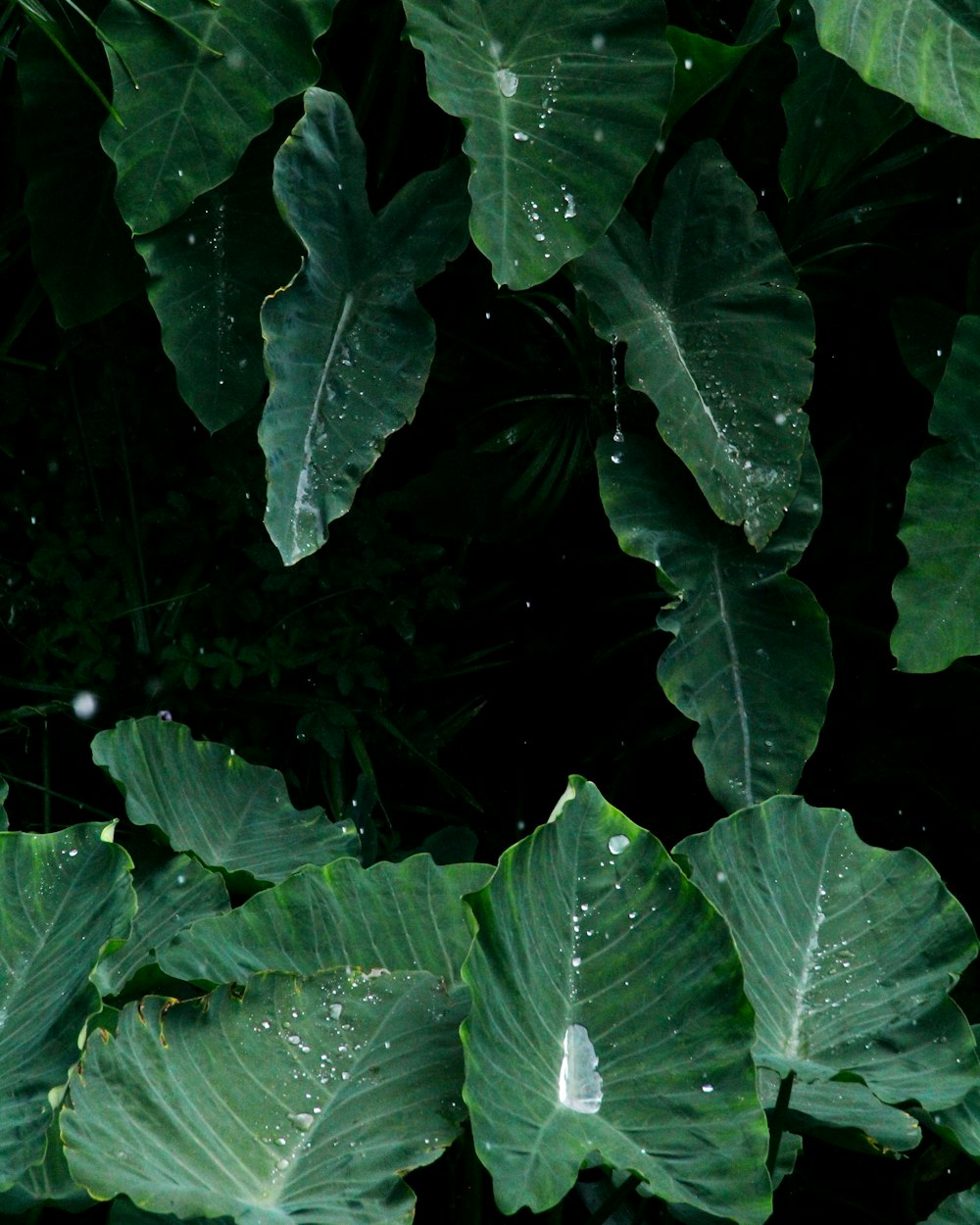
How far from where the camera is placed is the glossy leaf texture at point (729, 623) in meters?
1.65

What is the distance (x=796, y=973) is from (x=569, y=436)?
1.06 m

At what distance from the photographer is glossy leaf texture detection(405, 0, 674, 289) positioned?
5.13ft

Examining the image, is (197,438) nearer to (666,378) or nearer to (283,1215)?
(666,378)

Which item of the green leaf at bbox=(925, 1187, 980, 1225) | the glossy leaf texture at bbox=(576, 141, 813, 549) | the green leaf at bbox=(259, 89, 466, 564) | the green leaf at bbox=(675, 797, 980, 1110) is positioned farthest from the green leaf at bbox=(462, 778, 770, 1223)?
the glossy leaf texture at bbox=(576, 141, 813, 549)

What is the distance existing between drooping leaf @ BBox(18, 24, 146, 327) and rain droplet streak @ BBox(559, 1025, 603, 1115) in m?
1.26

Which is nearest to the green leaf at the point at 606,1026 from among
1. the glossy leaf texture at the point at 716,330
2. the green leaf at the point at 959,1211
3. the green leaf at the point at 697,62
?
the green leaf at the point at 959,1211

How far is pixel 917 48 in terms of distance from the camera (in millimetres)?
1657

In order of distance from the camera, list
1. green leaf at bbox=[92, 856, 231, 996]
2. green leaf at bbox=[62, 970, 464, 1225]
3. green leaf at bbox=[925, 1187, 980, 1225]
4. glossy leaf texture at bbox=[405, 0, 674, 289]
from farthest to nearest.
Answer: glossy leaf texture at bbox=[405, 0, 674, 289] < green leaf at bbox=[92, 856, 231, 996] < green leaf at bbox=[925, 1187, 980, 1225] < green leaf at bbox=[62, 970, 464, 1225]

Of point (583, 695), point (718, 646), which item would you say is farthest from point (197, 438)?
point (718, 646)

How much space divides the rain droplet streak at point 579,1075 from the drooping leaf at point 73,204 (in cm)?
126

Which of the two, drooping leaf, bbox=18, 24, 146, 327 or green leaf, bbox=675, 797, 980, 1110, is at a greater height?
drooping leaf, bbox=18, 24, 146, 327

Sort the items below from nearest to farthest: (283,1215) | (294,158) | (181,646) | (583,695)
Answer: (283,1215) < (294,158) < (181,646) < (583,695)

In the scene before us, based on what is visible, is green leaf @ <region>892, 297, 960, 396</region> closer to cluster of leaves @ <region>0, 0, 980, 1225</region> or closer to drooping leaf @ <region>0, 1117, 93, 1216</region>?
cluster of leaves @ <region>0, 0, 980, 1225</region>

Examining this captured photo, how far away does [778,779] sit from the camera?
164 centimetres
